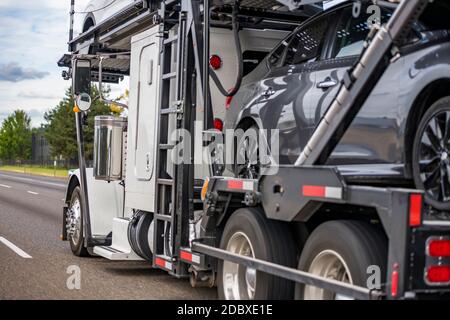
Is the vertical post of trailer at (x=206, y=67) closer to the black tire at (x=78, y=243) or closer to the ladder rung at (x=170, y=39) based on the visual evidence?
the ladder rung at (x=170, y=39)

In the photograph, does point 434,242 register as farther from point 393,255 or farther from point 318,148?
point 318,148

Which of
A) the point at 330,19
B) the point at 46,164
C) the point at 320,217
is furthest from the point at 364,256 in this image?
the point at 46,164

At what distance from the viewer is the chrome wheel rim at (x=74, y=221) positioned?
9.91 metres

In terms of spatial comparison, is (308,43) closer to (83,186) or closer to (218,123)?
(218,123)

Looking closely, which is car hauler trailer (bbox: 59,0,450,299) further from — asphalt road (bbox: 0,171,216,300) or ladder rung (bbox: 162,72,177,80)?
asphalt road (bbox: 0,171,216,300)

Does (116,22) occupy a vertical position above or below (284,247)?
above

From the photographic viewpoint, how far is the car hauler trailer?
13.5ft

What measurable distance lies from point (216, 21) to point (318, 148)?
2.90m

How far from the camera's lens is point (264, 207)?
210 inches

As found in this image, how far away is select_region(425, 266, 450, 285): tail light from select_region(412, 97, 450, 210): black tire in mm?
977

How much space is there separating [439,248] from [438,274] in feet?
0.48

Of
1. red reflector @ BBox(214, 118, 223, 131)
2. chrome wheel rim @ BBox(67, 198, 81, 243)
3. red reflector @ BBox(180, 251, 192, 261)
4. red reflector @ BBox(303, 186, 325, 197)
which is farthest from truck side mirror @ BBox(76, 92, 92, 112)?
red reflector @ BBox(303, 186, 325, 197)

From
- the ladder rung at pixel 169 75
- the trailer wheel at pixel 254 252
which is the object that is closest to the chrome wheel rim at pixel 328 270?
the trailer wheel at pixel 254 252

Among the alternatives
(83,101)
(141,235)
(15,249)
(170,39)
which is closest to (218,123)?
(170,39)
